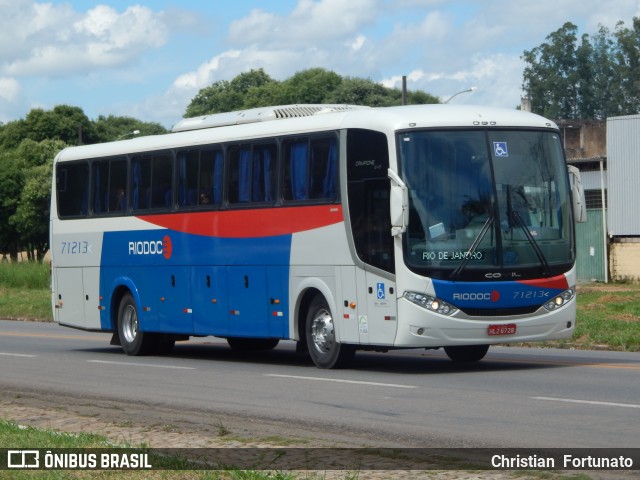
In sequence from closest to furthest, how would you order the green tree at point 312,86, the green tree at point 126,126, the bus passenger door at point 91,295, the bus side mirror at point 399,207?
the bus side mirror at point 399,207
the bus passenger door at point 91,295
the green tree at point 312,86
the green tree at point 126,126

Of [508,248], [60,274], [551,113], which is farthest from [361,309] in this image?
[551,113]

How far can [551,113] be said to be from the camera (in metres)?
129

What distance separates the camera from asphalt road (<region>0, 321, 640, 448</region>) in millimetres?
11812

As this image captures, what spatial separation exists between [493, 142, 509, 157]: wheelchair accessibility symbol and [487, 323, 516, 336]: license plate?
2.18 metres

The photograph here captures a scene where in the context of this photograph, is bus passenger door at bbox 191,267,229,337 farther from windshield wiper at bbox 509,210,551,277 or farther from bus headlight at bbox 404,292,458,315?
windshield wiper at bbox 509,210,551,277

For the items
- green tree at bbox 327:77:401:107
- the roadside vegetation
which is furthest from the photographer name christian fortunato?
green tree at bbox 327:77:401:107

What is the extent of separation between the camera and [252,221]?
65.3 ft

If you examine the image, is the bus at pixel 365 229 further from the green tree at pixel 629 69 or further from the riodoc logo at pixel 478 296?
the green tree at pixel 629 69

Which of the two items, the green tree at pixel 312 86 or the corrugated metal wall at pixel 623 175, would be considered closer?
the corrugated metal wall at pixel 623 175

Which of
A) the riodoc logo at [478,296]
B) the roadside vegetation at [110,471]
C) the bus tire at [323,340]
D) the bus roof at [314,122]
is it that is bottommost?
the roadside vegetation at [110,471]

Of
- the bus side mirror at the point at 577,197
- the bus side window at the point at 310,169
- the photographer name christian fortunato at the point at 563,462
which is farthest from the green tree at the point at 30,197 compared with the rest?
the photographer name christian fortunato at the point at 563,462

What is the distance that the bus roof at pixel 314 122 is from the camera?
57.2 ft

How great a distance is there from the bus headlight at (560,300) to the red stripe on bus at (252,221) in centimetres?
291

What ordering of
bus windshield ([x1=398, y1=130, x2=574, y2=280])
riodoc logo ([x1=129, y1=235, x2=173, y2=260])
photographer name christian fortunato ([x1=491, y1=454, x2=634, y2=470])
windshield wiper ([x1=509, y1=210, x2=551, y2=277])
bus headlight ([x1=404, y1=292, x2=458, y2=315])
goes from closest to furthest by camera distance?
photographer name christian fortunato ([x1=491, y1=454, x2=634, y2=470]) → bus headlight ([x1=404, y1=292, x2=458, y2=315]) → bus windshield ([x1=398, y1=130, x2=574, y2=280]) → windshield wiper ([x1=509, y1=210, x2=551, y2=277]) → riodoc logo ([x1=129, y1=235, x2=173, y2=260])
